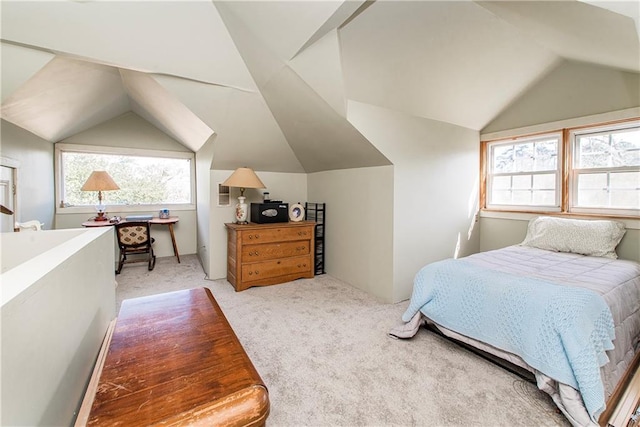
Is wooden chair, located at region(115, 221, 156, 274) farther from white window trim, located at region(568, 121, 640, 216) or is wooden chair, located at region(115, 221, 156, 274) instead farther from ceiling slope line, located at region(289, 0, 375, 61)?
white window trim, located at region(568, 121, 640, 216)

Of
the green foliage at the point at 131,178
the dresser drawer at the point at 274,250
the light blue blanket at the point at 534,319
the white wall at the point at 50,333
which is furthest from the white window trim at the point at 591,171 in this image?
the green foliage at the point at 131,178

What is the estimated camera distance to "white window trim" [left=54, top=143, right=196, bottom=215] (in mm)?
4082

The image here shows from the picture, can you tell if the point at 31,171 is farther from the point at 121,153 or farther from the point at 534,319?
the point at 534,319

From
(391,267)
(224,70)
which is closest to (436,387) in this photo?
(391,267)

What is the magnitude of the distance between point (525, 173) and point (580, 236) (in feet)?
3.44

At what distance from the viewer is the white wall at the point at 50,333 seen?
1.82 feet

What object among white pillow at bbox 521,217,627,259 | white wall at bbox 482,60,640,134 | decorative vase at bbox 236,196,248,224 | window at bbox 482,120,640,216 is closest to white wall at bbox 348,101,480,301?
window at bbox 482,120,640,216

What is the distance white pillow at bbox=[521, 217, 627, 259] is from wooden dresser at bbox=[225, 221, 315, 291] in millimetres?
2557

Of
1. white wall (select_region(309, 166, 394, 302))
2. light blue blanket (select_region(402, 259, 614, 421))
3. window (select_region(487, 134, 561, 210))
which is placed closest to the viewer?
light blue blanket (select_region(402, 259, 614, 421))

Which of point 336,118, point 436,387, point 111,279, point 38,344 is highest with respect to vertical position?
point 336,118

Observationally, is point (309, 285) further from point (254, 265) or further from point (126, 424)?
point (126, 424)

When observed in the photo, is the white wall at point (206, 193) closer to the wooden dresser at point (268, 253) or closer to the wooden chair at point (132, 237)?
the wooden dresser at point (268, 253)

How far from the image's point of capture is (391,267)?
2992 millimetres

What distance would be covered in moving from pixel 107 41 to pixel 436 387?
332 cm
